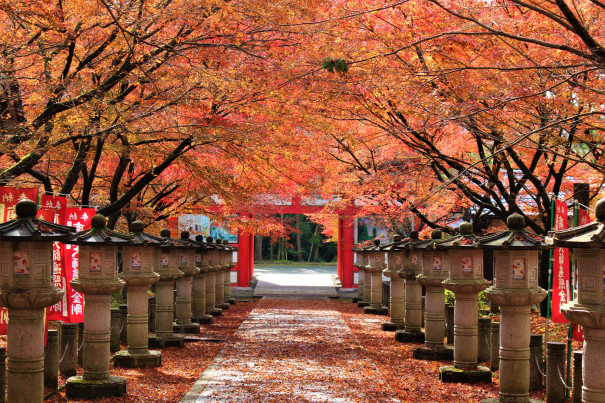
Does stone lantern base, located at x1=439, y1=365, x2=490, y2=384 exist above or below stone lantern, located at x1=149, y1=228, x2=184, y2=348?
below

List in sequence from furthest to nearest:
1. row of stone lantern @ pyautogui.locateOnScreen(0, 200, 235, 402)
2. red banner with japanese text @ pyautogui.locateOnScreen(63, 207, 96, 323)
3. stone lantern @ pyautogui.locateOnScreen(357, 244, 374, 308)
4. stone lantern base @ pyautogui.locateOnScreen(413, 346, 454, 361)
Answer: stone lantern @ pyautogui.locateOnScreen(357, 244, 374, 308), stone lantern base @ pyautogui.locateOnScreen(413, 346, 454, 361), red banner with japanese text @ pyautogui.locateOnScreen(63, 207, 96, 323), row of stone lantern @ pyautogui.locateOnScreen(0, 200, 235, 402)

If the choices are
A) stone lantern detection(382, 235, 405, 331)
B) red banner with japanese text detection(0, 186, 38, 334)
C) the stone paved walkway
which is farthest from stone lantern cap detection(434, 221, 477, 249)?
stone lantern detection(382, 235, 405, 331)

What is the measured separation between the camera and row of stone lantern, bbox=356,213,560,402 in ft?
26.1

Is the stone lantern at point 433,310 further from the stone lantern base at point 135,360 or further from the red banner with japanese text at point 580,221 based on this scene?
the stone lantern base at point 135,360

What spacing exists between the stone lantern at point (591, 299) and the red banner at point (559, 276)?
3.58 meters

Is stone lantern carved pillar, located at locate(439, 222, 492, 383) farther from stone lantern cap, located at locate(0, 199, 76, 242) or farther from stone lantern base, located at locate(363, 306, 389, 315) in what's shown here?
stone lantern base, located at locate(363, 306, 389, 315)

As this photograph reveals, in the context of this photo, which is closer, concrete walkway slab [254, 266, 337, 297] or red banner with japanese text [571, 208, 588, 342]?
red banner with japanese text [571, 208, 588, 342]

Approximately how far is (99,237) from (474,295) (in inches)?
230

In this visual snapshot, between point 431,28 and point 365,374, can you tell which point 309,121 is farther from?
point 365,374

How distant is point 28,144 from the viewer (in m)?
10.4

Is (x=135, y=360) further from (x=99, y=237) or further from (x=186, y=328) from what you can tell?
(x=186, y=328)

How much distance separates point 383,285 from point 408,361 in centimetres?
1215

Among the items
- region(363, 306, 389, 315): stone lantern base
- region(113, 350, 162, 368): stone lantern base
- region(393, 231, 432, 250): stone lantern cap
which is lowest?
region(363, 306, 389, 315): stone lantern base

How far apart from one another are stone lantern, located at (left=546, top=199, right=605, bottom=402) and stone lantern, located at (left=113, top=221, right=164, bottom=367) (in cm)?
717
